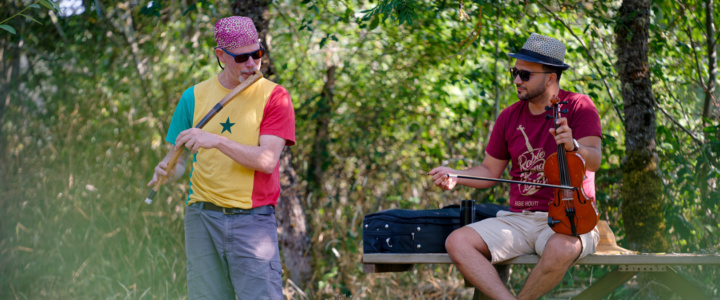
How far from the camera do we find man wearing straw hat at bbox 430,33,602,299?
288cm

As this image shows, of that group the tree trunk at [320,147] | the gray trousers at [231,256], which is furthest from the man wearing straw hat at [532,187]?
the tree trunk at [320,147]

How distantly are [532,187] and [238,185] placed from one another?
56.5 inches

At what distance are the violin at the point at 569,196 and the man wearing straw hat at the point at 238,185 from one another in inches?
45.1

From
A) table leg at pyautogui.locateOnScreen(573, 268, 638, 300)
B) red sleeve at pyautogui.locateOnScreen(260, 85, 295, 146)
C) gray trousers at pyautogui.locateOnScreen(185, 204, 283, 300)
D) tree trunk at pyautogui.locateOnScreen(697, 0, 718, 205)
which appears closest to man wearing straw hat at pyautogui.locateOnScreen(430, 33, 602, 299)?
table leg at pyautogui.locateOnScreen(573, 268, 638, 300)

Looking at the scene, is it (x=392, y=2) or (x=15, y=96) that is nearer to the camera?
(x=392, y=2)

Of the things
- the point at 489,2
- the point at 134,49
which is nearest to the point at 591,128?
the point at 489,2

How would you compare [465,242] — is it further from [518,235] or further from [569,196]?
[569,196]

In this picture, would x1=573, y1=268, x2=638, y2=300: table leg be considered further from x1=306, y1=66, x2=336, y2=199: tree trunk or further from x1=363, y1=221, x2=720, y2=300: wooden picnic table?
x1=306, y1=66, x2=336, y2=199: tree trunk

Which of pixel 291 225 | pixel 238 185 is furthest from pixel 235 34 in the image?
pixel 291 225

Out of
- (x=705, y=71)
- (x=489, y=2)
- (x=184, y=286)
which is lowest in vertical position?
(x=184, y=286)

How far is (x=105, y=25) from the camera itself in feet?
20.3

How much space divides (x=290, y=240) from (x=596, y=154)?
2568 millimetres

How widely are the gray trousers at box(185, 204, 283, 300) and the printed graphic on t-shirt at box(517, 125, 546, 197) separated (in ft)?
4.16

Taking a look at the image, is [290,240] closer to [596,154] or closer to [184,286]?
[184,286]
